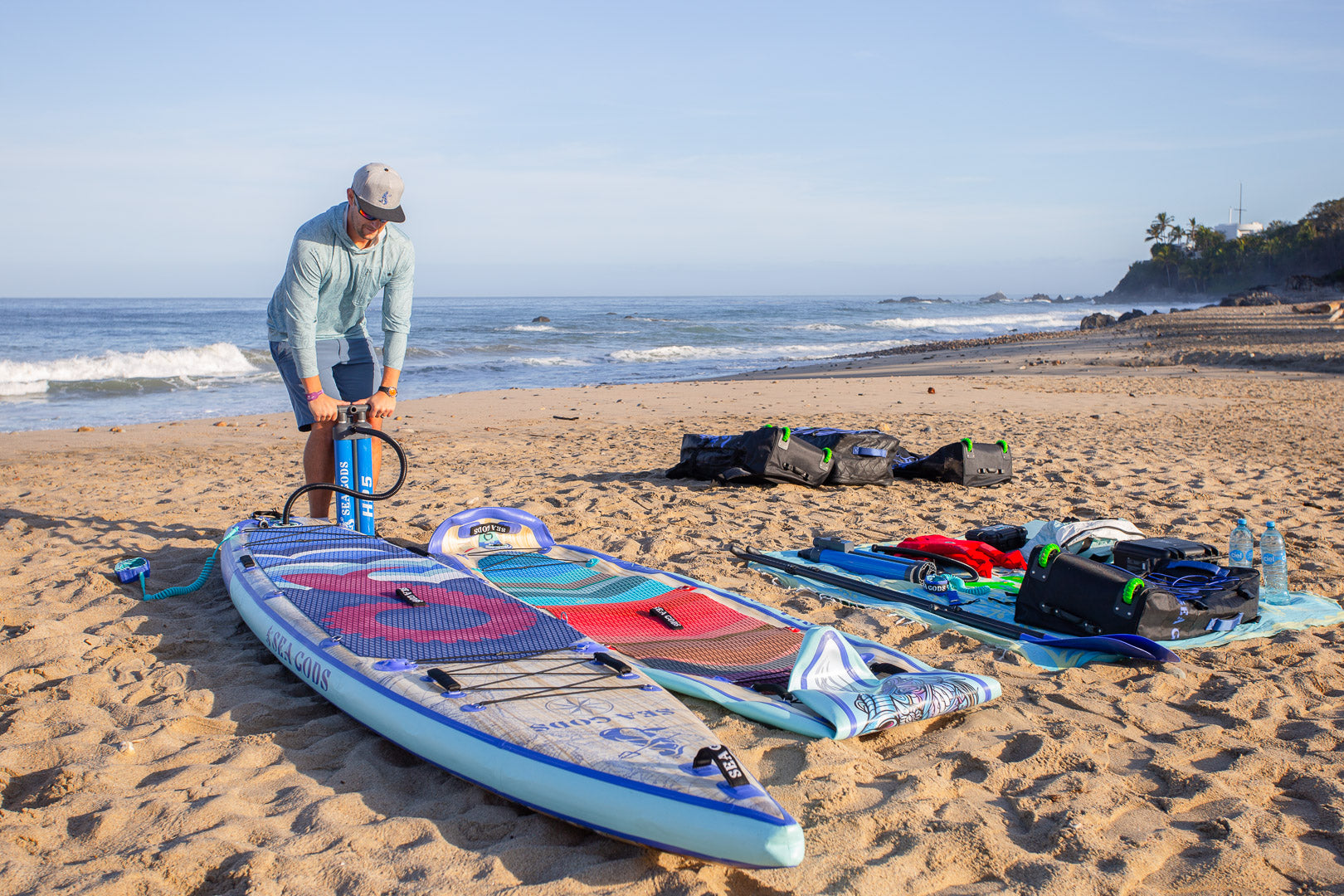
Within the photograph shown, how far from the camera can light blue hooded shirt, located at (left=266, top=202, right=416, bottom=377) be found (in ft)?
13.9

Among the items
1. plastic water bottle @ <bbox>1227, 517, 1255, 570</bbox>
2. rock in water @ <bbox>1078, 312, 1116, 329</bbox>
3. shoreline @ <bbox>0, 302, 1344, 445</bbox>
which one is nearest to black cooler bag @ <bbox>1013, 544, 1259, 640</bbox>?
plastic water bottle @ <bbox>1227, 517, 1255, 570</bbox>

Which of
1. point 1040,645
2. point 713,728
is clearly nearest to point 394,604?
point 713,728

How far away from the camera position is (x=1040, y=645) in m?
3.61

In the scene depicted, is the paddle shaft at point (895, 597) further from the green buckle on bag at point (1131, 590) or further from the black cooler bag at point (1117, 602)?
the green buckle on bag at point (1131, 590)

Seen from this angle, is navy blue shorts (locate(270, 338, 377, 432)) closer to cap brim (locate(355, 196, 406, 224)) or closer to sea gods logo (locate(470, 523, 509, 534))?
cap brim (locate(355, 196, 406, 224))

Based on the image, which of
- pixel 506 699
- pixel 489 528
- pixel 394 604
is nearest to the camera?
pixel 506 699

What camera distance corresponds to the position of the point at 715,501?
624 centimetres

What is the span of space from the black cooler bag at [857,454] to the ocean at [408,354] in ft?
31.0

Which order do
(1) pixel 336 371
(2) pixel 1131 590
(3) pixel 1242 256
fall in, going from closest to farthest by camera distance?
(2) pixel 1131 590 → (1) pixel 336 371 → (3) pixel 1242 256

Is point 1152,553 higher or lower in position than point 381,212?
lower

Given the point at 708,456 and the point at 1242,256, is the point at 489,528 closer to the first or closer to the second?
the point at 708,456

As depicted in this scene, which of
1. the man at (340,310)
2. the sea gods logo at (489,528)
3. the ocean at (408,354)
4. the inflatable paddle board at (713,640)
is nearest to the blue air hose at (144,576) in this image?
the man at (340,310)

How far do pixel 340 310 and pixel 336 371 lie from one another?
328mm

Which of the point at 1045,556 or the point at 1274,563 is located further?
the point at 1274,563
